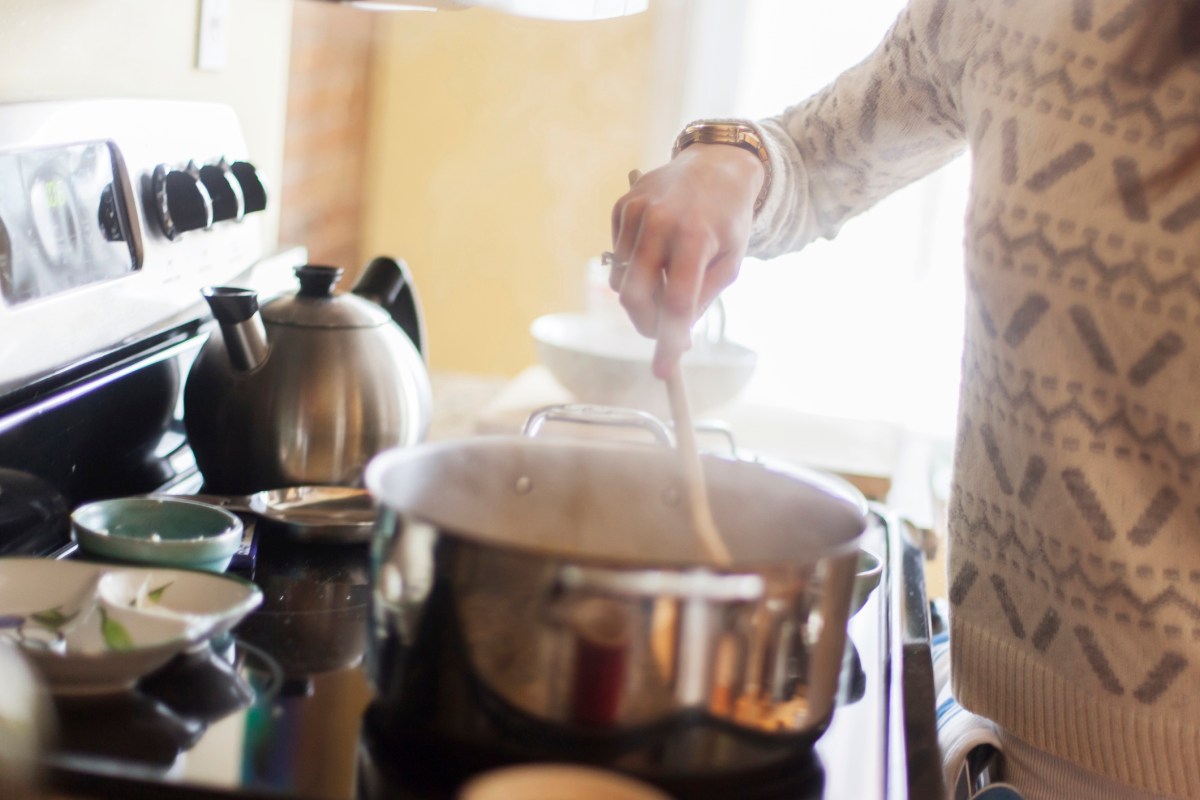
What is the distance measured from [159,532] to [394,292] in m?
0.48

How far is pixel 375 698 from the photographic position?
0.59m

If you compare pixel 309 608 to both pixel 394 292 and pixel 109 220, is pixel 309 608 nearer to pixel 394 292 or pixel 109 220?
pixel 109 220

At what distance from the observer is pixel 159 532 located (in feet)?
2.57

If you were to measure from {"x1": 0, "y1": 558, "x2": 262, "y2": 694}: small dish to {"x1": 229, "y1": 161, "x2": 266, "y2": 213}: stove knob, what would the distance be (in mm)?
544

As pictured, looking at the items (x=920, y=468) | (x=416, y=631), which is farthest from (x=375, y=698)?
(x=920, y=468)

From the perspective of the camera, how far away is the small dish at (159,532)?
716 millimetres

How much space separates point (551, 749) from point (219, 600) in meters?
0.22

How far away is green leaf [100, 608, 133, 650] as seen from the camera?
0.61 m

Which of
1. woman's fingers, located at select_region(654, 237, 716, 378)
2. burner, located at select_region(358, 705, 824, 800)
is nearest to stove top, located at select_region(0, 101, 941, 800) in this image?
burner, located at select_region(358, 705, 824, 800)

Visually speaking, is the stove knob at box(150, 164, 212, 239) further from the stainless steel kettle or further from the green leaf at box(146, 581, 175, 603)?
the green leaf at box(146, 581, 175, 603)

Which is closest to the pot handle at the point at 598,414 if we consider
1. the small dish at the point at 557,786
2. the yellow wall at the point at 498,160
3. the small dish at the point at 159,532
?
the small dish at the point at 159,532

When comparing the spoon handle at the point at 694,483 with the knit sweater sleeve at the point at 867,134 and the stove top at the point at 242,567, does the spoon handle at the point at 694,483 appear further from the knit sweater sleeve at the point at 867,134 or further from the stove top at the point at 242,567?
the knit sweater sleeve at the point at 867,134

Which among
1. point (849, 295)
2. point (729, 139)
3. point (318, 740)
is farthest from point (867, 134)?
point (849, 295)

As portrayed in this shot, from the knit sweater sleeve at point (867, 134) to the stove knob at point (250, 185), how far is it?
470 millimetres
